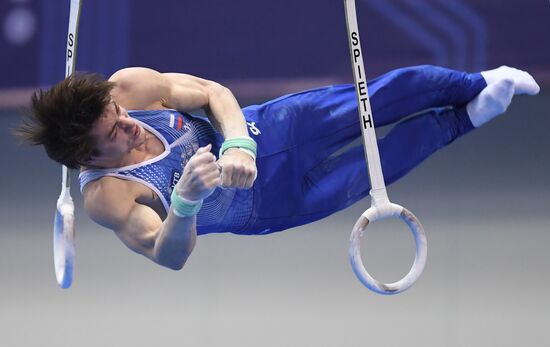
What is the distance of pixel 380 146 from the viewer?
107 inches

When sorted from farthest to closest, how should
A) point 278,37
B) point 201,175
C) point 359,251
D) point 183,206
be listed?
point 278,37 < point 359,251 < point 183,206 < point 201,175

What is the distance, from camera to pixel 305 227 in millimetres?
4109

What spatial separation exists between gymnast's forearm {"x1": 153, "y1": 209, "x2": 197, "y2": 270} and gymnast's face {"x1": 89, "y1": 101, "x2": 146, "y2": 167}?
0.87 ft

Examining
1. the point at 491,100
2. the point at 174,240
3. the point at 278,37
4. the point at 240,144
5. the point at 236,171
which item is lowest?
the point at 174,240

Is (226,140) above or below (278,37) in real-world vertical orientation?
below

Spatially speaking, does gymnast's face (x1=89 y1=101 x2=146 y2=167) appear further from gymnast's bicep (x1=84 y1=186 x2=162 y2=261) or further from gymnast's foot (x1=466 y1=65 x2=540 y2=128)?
gymnast's foot (x1=466 y1=65 x2=540 y2=128)

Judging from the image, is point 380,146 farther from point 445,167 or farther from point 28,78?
point 28,78

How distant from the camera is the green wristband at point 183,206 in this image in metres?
2.01

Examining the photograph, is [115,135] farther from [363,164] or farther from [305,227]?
[305,227]

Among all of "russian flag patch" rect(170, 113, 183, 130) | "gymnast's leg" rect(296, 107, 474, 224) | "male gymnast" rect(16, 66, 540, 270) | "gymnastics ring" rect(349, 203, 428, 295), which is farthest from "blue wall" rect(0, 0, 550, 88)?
"gymnastics ring" rect(349, 203, 428, 295)

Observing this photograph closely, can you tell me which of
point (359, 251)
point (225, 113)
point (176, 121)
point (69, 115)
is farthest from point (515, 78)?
point (69, 115)

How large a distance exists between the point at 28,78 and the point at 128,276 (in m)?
0.98

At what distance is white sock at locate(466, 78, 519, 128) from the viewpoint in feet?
8.93

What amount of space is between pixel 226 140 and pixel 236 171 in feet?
0.77
